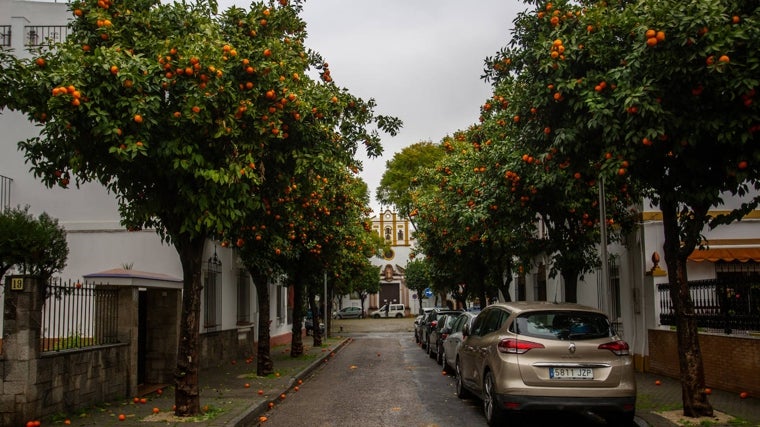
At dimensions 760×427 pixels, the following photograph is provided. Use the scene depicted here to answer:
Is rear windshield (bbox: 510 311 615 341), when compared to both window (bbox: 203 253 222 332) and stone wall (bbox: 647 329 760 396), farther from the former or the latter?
window (bbox: 203 253 222 332)

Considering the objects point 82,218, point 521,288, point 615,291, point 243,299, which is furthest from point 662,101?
point 521,288

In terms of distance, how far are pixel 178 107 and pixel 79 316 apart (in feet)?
13.6

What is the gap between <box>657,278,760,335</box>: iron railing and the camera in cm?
1186

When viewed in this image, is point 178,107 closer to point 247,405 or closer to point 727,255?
point 247,405

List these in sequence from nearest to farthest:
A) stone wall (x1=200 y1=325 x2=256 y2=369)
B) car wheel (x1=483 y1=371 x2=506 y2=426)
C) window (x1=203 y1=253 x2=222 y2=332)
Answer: car wheel (x1=483 y1=371 x2=506 y2=426)
stone wall (x1=200 y1=325 x2=256 y2=369)
window (x1=203 y1=253 x2=222 y2=332)

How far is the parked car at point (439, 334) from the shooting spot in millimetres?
19716

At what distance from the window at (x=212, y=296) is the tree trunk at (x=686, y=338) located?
40.6ft

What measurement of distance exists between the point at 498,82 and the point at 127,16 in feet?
20.2

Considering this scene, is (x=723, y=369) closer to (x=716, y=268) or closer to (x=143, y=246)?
(x=716, y=268)

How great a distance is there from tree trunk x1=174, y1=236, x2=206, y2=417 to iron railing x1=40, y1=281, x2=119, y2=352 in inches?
72.9

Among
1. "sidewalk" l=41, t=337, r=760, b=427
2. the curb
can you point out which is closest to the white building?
"sidewalk" l=41, t=337, r=760, b=427

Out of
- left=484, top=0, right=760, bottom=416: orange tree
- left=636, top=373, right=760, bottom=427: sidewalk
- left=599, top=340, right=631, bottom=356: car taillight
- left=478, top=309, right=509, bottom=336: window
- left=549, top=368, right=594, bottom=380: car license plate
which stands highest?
left=484, top=0, right=760, bottom=416: orange tree

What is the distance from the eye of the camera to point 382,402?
12.4 m

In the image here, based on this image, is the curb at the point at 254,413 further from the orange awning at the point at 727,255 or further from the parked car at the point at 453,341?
the orange awning at the point at 727,255
